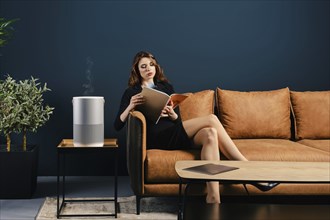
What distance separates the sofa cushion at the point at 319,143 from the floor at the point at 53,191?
139 cm

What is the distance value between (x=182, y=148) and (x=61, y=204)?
3.04ft

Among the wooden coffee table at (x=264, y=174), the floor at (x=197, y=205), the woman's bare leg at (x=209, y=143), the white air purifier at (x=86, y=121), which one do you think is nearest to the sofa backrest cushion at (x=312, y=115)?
the floor at (x=197, y=205)

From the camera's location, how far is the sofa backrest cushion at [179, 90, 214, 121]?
4352 mm

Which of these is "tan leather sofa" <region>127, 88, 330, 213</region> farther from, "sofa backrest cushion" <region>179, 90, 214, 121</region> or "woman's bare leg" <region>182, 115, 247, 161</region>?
"woman's bare leg" <region>182, 115, 247, 161</region>

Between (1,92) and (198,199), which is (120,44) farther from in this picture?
(198,199)

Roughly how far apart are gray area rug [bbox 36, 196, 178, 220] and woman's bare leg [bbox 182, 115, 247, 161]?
52cm

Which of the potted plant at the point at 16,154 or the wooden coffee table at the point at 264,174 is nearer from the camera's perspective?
the wooden coffee table at the point at 264,174

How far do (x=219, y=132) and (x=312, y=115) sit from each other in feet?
3.42

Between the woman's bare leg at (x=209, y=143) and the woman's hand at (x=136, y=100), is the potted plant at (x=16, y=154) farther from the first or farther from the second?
the woman's bare leg at (x=209, y=143)

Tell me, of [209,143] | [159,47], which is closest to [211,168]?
[209,143]

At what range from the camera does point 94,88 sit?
4.87 metres

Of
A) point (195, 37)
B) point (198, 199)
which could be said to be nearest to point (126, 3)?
point (195, 37)

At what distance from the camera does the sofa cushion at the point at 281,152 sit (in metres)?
3.77

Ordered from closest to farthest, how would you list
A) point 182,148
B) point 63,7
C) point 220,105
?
point 182,148, point 220,105, point 63,7
